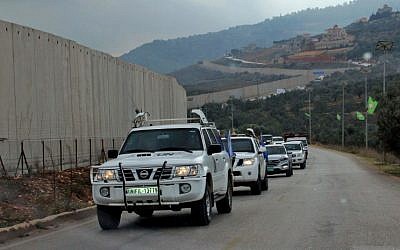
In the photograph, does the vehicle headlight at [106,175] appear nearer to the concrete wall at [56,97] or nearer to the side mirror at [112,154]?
the side mirror at [112,154]

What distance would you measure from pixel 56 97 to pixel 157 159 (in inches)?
556

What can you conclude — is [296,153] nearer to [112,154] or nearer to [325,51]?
[112,154]

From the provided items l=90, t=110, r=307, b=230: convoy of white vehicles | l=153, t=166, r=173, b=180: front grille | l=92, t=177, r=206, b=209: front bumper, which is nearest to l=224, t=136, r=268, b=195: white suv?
l=90, t=110, r=307, b=230: convoy of white vehicles

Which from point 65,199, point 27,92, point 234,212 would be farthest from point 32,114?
point 234,212

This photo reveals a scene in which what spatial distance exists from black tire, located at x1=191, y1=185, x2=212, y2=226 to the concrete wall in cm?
975

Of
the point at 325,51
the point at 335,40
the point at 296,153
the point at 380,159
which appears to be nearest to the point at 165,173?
the point at 296,153

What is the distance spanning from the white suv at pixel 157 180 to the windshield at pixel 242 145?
9.46 metres

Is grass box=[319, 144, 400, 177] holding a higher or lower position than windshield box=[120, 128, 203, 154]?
lower

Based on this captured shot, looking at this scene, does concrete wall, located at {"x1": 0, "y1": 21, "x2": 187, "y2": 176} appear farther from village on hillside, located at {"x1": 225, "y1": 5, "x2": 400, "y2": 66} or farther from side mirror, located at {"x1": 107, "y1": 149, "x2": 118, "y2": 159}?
village on hillside, located at {"x1": 225, "y1": 5, "x2": 400, "y2": 66}

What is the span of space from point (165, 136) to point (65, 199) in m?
5.56

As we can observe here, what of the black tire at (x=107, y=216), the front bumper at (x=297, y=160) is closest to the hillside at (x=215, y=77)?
the front bumper at (x=297, y=160)

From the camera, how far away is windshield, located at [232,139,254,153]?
23938mm

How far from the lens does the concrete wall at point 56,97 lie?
2234 cm

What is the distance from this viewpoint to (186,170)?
12.9 meters
